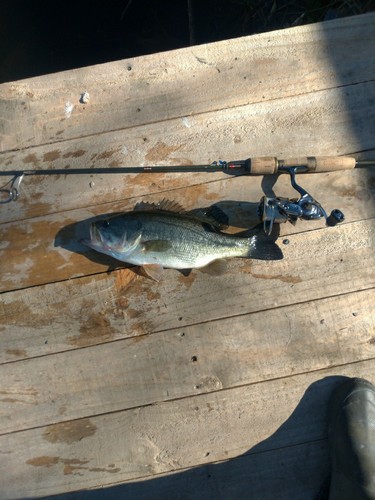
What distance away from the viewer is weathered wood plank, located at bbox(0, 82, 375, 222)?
281cm

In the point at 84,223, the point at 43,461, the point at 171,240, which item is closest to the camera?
the point at 171,240

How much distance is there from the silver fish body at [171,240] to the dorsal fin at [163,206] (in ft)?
0.40

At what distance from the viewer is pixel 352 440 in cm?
261

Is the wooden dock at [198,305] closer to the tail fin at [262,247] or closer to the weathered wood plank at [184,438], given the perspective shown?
the weathered wood plank at [184,438]

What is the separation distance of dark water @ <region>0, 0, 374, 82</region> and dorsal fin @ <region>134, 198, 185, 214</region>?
1950 millimetres

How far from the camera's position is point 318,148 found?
2.81m

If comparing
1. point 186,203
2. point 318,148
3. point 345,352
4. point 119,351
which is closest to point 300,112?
point 318,148

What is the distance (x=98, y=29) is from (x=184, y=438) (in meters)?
3.83

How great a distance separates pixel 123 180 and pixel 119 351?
4.06 feet

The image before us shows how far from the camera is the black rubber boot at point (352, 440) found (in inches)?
101

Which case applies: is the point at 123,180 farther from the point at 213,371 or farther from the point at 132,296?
the point at 213,371

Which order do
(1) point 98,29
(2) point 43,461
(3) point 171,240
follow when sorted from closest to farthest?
(3) point 171,240 < (2) point 43,461 < (1) point 98,29

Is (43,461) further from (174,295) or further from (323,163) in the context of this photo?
(323,163)

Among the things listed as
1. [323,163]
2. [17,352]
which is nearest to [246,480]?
[17,352]
